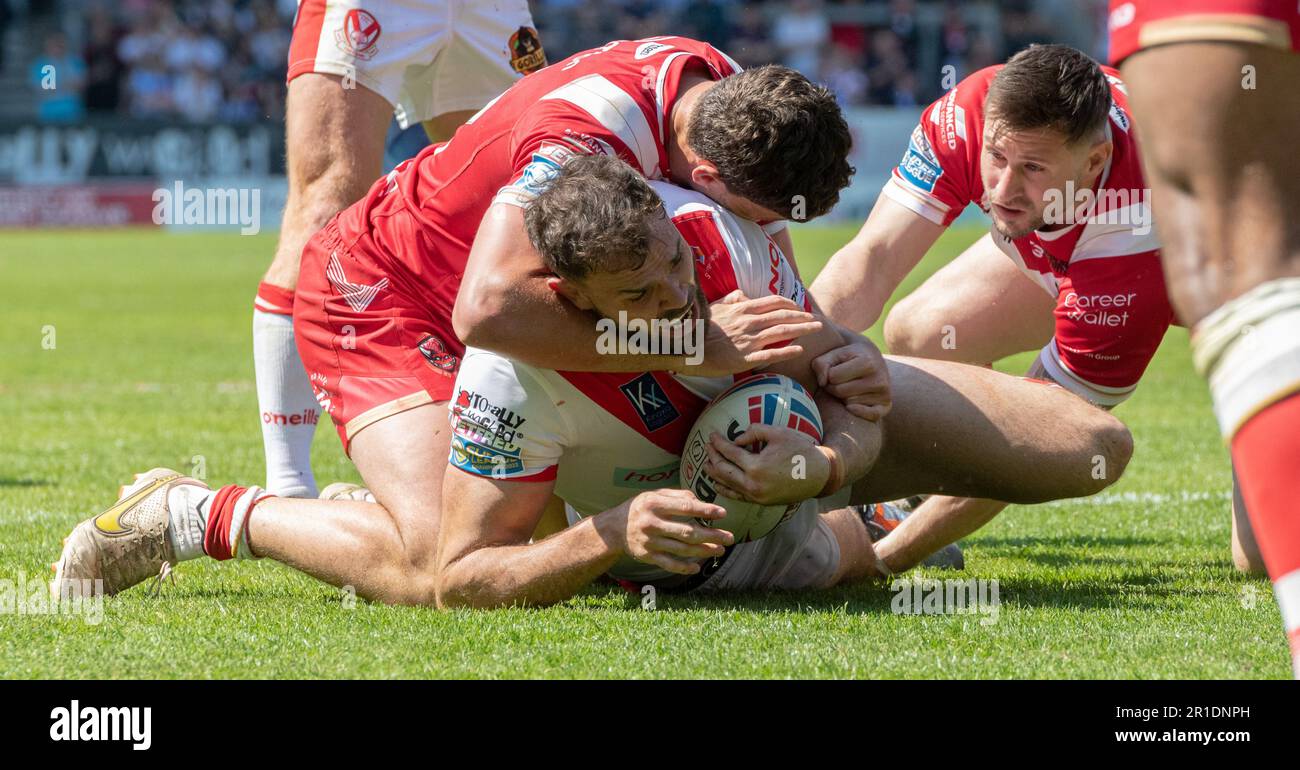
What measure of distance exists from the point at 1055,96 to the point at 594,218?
5.41 ft

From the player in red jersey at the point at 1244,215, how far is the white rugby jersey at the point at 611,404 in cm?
166

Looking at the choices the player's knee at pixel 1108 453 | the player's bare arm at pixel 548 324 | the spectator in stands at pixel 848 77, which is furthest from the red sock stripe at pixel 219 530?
the spectator in stands at pixel 848 77

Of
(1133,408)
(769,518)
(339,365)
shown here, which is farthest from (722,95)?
(1133,408)

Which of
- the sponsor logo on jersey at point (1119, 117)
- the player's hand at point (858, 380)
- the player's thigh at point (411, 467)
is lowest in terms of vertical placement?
the player's thigh at point (411, 467)

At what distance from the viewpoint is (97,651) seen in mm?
3607

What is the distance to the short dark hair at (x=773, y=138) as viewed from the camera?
394 cm

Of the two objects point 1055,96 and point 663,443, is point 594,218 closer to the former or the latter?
point 663,443

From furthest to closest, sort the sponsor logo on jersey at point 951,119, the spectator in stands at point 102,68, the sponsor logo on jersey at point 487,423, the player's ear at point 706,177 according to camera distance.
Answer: the spectator in stands at point 102,68 → the sponsor logo on jersey at point 951,119 → the player's ear at point 706,177 → the sponsor logo on jersey at point 487,423

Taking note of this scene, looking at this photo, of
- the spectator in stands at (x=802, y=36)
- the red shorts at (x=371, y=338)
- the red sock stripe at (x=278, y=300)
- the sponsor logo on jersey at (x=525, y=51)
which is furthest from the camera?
the spectator in stands at (x=802, y=36)

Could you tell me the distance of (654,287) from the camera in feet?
12.1

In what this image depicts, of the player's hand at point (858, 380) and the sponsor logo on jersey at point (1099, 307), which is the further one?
the sponsor logo on jersey at point (1099, 307)

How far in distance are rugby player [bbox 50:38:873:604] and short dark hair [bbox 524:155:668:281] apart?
10cm

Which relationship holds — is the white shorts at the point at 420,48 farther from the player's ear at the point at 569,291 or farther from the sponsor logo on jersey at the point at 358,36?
the player's ear at the point at 569,291

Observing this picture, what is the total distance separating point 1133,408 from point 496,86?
4.52 metres
